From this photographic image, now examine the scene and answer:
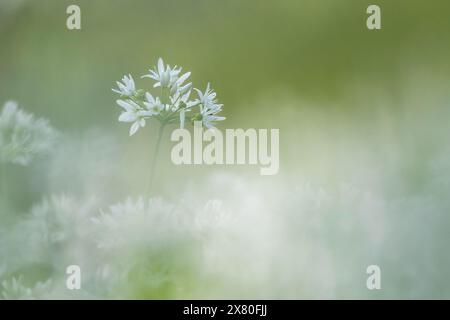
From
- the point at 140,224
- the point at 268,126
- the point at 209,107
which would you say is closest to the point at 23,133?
the point at 140,224

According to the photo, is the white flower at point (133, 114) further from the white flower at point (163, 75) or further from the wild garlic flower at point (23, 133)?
the wild garlic flower at point (23, 133)

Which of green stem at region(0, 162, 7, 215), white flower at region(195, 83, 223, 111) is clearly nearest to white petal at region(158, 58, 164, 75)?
white flower at region(195, 83, 223, 111)

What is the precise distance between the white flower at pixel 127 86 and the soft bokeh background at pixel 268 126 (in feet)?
0.08

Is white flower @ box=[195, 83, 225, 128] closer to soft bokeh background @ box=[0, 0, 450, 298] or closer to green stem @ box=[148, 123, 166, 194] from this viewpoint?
soft bokeh background @ box=[0, 0, 450, 298]

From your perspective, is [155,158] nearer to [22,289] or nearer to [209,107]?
[209,107]

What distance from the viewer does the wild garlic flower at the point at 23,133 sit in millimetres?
1511

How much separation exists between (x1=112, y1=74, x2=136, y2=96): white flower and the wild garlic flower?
0.25 metres

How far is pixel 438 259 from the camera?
1.52 metres

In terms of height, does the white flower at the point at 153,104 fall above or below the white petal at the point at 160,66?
below

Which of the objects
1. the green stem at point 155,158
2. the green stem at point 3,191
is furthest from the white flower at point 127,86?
the green stem at point 3,191

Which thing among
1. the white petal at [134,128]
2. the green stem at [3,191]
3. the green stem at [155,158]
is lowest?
the green stem at [3,191]

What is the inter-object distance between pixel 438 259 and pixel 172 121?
956mm
